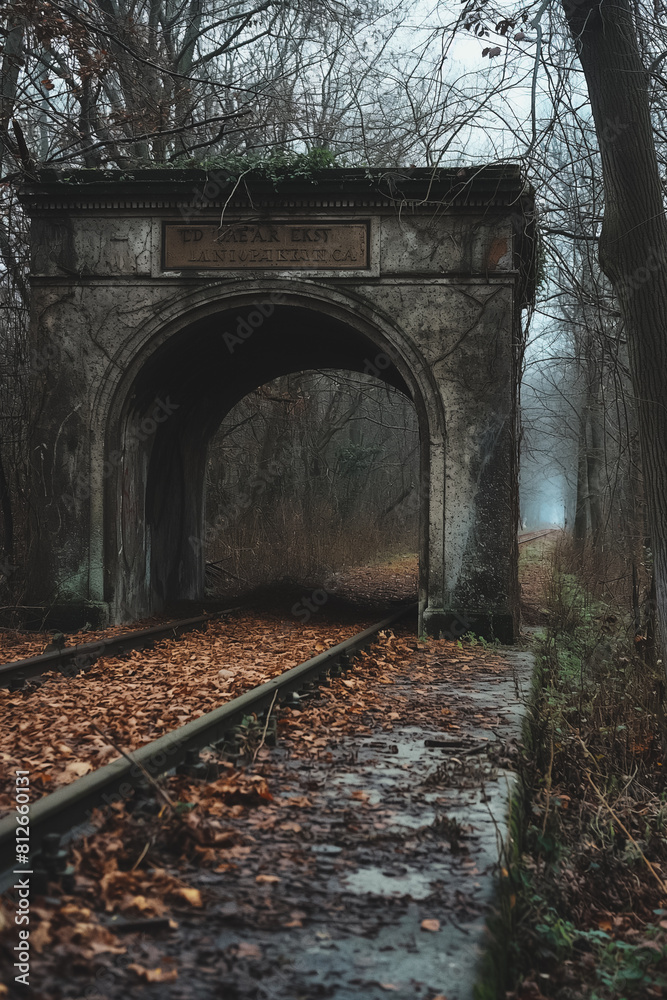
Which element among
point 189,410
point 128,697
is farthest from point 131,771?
point 189,410

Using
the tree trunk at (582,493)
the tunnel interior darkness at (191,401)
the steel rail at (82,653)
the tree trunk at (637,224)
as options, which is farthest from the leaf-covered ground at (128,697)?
the tree trunk at (582,493)

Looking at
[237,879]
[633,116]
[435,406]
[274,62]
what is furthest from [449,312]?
[274,62]

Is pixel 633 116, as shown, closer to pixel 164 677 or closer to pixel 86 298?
pixel 164 677

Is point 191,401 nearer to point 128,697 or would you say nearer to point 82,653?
point 82,653

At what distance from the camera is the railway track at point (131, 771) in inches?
127

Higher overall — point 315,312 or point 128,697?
point 315,312

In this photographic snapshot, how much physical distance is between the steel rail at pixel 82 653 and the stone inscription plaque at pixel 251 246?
4.47m

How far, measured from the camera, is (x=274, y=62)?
19891 mm

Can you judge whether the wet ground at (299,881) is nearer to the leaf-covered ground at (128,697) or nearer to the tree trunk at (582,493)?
the leaf-covered ground at (128,697)

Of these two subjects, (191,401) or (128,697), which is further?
(191,401)

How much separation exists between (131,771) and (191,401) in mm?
9639

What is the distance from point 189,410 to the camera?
1325cm

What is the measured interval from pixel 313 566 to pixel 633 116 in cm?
1353

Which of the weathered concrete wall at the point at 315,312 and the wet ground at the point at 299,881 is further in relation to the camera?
the weathered concrete wall at the point at 315,312
